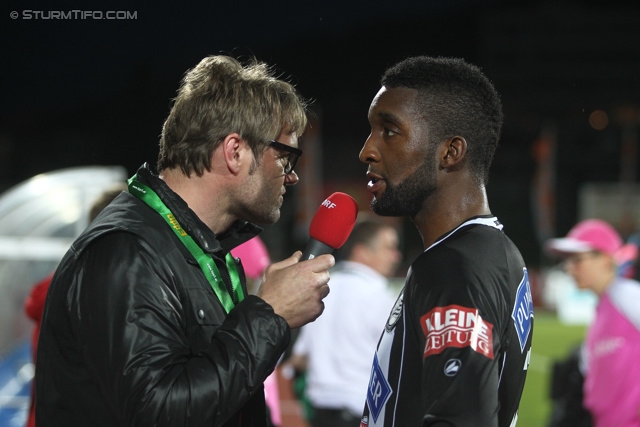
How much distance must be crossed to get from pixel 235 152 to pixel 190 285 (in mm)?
415

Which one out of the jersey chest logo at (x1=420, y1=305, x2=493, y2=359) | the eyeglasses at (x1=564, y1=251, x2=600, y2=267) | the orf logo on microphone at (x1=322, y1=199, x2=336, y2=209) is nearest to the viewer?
the jersey chest logo at (x1=420, y1=305, x2=493, y2=359)

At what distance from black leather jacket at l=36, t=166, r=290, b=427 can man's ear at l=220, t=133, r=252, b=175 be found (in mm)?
255

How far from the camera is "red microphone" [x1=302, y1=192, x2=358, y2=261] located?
2311 mm

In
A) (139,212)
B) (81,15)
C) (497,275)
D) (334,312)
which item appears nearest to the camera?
(497,275)

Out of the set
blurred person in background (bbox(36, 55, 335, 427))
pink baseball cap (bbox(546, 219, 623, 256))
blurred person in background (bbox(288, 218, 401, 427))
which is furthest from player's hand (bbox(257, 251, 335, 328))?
pink baseball cap (bbox(546, 219, 623, 256))

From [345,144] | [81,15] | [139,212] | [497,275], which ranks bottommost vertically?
[345,144]

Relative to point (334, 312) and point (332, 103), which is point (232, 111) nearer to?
point (334, 312)

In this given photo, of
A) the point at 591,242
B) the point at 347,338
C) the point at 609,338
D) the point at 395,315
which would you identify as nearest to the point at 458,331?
the point at 395,315

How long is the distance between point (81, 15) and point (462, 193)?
8.10ft

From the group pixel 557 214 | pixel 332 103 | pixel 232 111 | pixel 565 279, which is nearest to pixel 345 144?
pixel 332 103

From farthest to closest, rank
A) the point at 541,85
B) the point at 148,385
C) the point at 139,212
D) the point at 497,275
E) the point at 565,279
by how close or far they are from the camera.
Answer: the point at 541,85 → the point at 565,279 → the point at 139,212 → the point at 497,275 → the point at 148,385

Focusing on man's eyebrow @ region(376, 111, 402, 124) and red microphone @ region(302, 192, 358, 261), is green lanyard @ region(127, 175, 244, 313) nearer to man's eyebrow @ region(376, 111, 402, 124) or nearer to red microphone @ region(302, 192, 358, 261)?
red microphone @ region(302, 192, 358, 261)

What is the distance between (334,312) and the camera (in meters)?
5.45

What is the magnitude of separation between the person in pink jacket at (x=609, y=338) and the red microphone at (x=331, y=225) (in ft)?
11.3
